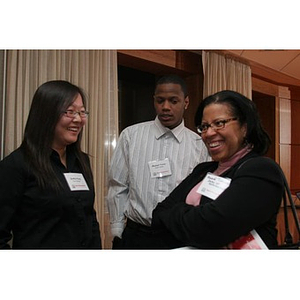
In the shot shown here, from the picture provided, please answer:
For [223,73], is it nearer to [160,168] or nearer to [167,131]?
[167,131]

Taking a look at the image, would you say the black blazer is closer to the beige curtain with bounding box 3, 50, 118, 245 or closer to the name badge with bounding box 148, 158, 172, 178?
the name badge with bounding box 148, 158, 172, 178

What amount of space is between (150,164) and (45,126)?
475 mm

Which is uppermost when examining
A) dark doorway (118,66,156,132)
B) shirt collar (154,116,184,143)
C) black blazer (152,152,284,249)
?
dark doorway (118,66,156,132)

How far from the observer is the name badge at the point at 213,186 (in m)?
1.10

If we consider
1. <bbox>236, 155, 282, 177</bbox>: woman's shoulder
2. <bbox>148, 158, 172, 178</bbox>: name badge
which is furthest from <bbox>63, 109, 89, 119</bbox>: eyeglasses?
<bbox>236, 155, 282, 177</bbox>: woman's shoulder

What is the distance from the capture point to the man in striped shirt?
1437mm

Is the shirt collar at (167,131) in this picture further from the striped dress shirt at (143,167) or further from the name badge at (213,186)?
the name badge at (213,186)

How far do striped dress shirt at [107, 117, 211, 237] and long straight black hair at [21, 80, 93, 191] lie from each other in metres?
0.35

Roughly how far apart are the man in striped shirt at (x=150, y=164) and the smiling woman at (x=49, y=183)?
0.22 m

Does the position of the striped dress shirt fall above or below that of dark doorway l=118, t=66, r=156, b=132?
below

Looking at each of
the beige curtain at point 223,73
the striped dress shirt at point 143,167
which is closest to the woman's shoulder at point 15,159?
the striped dress shirt at point 143,167

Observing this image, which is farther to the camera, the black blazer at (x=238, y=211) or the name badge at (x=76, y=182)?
the name badge at (x=76, y=182)
